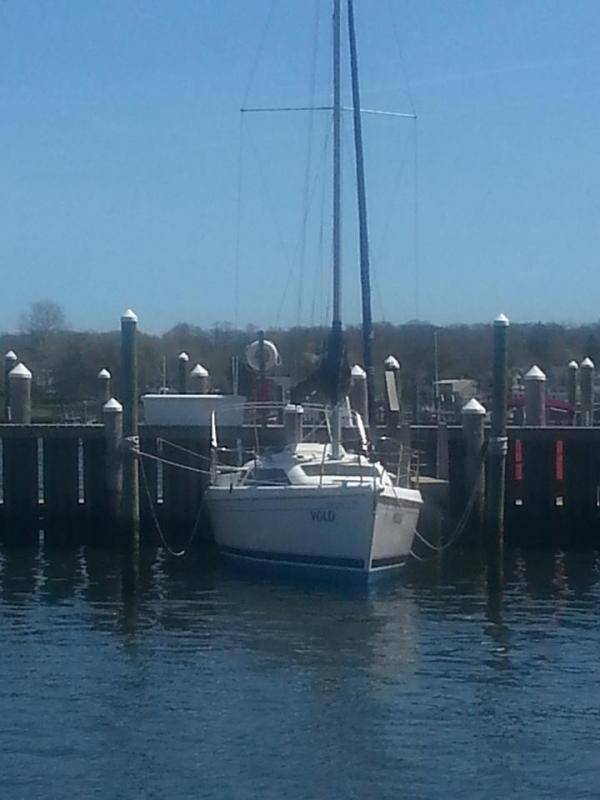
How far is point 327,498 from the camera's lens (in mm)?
29641

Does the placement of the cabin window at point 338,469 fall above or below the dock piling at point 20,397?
below

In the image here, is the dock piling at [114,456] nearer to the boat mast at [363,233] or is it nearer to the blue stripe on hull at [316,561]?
the blue stripe on hull at [316,561]

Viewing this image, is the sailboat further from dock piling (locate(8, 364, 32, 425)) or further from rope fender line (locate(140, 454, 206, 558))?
dock piling (locate(8, 364, 32, 425))

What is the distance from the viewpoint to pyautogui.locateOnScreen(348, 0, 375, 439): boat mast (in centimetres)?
3388

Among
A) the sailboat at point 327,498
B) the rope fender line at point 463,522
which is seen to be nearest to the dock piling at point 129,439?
the sailboat at point 327,498

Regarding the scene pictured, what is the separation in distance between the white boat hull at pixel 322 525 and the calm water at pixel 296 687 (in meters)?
0.71

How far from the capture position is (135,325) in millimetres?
32312

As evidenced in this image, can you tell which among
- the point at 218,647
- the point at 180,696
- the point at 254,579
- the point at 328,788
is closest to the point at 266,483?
the point at 254,579

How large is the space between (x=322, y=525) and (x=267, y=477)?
199 cm

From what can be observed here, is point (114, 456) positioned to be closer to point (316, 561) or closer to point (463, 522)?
point (316, 561)

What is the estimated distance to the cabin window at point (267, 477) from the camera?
3088 centimetres

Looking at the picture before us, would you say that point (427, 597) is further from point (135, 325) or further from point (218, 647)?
point (135, 325)

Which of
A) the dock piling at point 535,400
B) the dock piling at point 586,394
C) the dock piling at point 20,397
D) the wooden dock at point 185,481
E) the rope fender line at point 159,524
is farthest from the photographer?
the dock piling at point 586,394

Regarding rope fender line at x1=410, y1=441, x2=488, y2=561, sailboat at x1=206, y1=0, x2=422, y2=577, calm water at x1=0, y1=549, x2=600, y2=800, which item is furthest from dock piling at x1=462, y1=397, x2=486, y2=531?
sailboat at x1=206, y1=0, x2=422, y2=577
